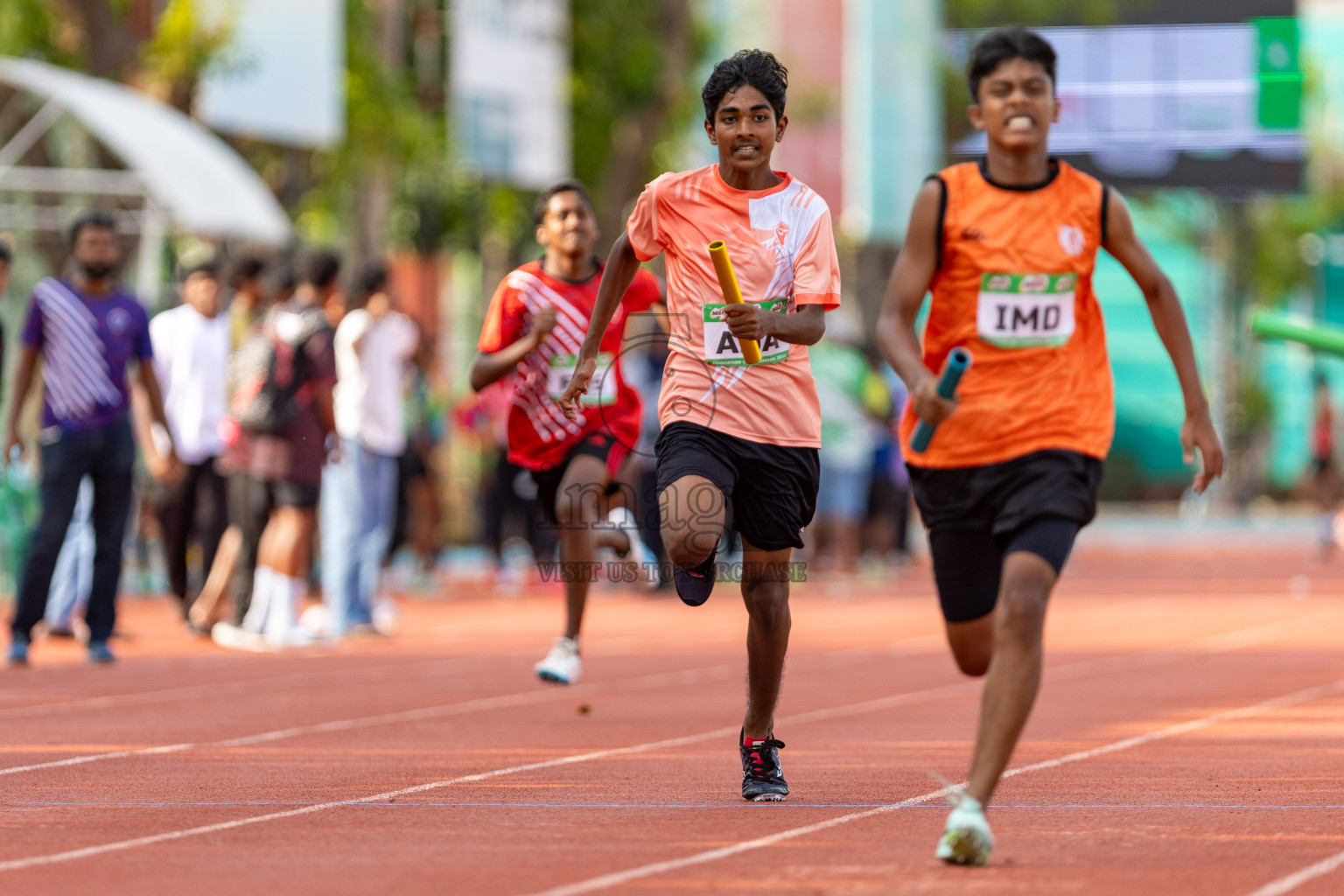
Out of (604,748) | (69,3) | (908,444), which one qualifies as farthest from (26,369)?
(69,3)

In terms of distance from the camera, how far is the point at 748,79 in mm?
6953

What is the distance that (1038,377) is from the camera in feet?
19.8

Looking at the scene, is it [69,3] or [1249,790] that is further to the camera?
[69,3]

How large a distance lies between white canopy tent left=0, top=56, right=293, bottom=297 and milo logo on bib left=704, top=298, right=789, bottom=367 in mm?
11752

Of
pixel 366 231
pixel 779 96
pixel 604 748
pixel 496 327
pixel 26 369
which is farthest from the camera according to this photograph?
pixel 366 231

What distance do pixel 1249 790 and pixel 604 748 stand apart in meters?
2.52

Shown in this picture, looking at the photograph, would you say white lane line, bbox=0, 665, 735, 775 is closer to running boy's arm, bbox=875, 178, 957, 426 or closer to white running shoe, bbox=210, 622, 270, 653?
white running shoe, bbox=210, 622, 270, 653

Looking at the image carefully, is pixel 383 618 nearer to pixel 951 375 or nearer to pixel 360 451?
pixel 360 451

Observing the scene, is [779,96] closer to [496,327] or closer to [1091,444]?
[1091,444]

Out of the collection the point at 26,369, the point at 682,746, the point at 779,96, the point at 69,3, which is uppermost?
the point at 69,3

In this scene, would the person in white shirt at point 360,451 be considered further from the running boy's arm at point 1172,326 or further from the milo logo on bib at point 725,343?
the running boy's arm at point 1172,326

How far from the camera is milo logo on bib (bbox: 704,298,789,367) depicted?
6.94m

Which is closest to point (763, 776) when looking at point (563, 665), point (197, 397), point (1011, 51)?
point (1011, 51)

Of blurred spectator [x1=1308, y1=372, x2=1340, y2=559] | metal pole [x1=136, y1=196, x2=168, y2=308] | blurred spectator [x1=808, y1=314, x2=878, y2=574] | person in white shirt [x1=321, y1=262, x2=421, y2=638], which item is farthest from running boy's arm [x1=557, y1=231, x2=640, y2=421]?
blurred spectator [x1=1308, y1=372, x2=1340, y2=559]
